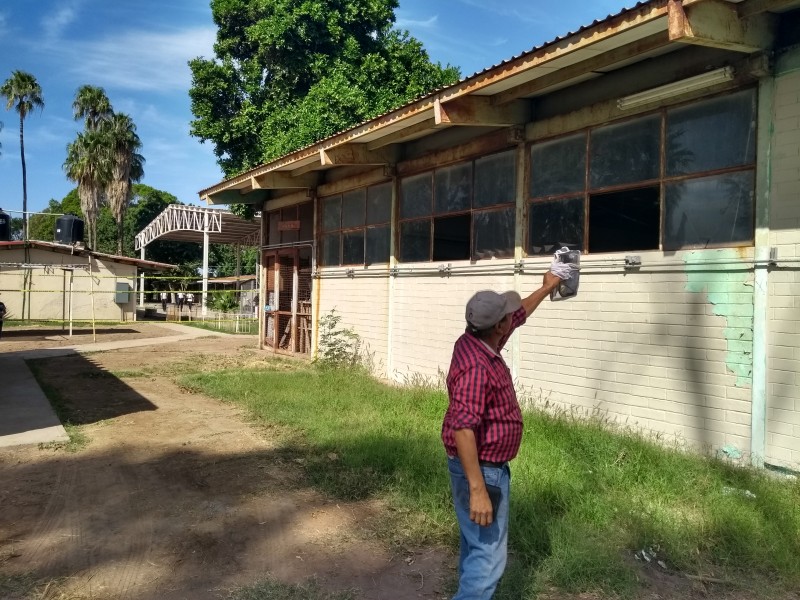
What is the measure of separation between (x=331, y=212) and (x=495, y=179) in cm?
483

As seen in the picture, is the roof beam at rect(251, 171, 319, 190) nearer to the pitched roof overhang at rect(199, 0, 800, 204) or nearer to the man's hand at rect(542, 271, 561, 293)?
the pitched roof overhang at rect(199, 0, 800, 204)

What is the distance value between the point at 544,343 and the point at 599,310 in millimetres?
915

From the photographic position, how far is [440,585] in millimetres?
3713

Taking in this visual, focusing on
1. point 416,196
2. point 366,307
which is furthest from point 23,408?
point 416,196

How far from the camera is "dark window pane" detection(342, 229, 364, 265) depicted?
11555 mm

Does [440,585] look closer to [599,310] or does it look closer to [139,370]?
[599,310]

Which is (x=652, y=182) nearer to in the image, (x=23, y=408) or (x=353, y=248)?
(x=353, y=248)

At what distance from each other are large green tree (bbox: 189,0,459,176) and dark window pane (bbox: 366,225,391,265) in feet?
25.1

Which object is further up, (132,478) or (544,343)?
(544,343)

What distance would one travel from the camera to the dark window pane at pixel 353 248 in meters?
11.6

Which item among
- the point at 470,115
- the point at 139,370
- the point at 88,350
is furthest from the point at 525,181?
the point at 88,350

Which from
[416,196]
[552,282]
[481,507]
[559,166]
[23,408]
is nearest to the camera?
[481,507]

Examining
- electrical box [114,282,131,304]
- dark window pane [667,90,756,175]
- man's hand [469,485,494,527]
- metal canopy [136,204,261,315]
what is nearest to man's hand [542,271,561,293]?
man's hand [469,485,494,527]

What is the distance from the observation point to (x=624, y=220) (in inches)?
264
